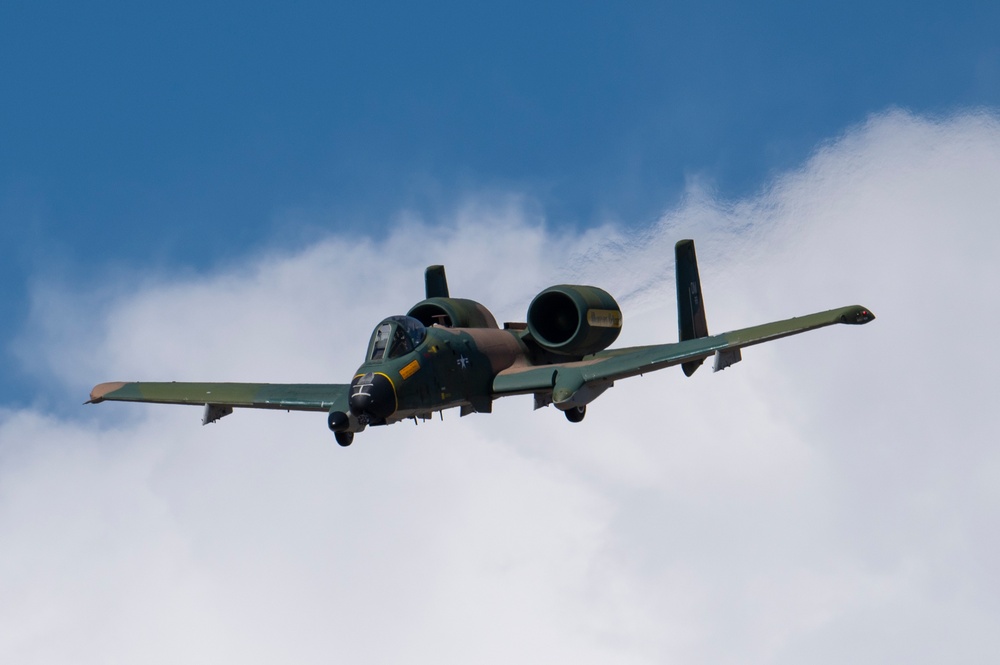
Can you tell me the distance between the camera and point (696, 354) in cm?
3556

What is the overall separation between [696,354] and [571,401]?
11.1 feet

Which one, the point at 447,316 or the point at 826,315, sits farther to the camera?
the point at 447,316

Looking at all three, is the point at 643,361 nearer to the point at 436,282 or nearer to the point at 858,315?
the point at 858,315

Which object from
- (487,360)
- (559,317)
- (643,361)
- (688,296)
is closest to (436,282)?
(559,317)

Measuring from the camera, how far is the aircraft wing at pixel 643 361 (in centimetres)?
3444

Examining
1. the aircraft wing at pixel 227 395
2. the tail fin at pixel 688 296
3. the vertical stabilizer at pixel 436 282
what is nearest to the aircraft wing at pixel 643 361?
the tail fin at pixel 688 296

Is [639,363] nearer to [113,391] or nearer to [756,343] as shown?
[756,343]

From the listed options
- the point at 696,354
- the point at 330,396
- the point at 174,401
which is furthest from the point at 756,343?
the point at 174,401

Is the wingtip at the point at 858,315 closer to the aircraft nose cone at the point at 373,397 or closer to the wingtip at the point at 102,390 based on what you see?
the aircraft nose cone at the point at 373,397

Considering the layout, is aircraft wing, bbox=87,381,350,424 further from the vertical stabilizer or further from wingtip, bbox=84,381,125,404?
the vertical stabilizer

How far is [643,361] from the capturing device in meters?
36.0

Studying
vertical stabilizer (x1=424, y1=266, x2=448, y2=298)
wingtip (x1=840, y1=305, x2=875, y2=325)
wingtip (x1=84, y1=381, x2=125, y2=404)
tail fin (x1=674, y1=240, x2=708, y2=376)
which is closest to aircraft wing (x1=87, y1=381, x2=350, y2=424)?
wingtip (x1=84, y1=381, x2=125, y2=404)

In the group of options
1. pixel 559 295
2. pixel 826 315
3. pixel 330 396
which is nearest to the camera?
pixel 826 315

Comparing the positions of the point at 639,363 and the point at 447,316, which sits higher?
the point at 447,316
